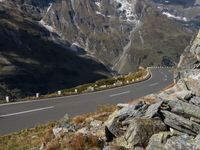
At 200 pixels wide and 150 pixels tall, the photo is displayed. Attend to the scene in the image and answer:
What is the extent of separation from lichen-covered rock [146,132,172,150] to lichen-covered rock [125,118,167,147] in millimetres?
466

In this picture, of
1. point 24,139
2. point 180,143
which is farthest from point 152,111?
point 24,139

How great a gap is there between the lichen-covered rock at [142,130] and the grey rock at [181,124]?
10.1 inches

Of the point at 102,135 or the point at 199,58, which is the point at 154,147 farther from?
the point at 199,58

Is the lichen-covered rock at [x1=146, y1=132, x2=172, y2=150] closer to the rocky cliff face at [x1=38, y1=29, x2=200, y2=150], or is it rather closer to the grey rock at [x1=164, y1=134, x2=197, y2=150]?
the rocky cliff face at [x1=38, y1=29, x2=200, y2=150]

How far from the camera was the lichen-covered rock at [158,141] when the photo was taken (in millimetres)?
11234

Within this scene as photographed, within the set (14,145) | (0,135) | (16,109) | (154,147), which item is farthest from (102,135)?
(16,109)

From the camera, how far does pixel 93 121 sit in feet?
53.1

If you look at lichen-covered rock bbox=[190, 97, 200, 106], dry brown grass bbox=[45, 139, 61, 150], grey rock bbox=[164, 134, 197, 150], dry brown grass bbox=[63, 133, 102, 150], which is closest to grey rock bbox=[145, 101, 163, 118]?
lichen-covered rock bbox=[190, 97, 200, 106]

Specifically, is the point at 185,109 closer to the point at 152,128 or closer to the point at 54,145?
the point at 152,128

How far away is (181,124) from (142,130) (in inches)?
45.2

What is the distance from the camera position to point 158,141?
1141 centimetres

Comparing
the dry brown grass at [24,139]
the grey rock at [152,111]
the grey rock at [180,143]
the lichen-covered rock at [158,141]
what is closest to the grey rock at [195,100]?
the grey rock at [152,111]

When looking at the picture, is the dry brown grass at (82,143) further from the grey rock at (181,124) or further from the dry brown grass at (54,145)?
the grey rock at (181,124)

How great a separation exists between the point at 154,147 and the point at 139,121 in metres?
1.41
